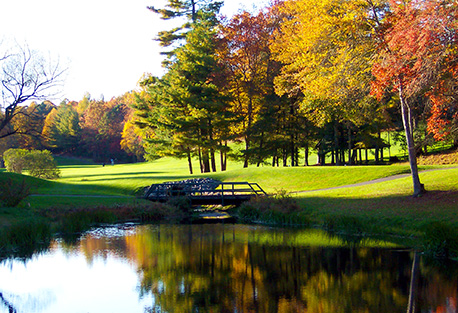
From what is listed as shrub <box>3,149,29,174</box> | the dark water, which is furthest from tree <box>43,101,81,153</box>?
the dark water

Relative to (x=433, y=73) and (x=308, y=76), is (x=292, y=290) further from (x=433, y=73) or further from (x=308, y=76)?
(x=308, y=76)

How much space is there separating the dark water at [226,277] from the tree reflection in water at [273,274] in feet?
0.08

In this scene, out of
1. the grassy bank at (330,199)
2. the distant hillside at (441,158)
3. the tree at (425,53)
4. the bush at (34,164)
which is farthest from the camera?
the bush at (34,164)

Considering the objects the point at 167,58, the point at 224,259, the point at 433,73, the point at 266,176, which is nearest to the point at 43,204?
the point at 224,259

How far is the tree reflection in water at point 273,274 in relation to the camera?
10625 millimetres

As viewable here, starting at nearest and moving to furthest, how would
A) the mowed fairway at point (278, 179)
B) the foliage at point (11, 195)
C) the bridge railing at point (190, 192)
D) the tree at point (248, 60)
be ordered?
the foliage at point (11, 195) < the bridge railing at point (190, 192) < the mowed fairway at point (278, 179) < the tree at point (248, 60)

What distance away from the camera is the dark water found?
10727mm

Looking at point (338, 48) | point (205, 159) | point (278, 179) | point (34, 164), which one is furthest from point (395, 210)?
point (34, 164)

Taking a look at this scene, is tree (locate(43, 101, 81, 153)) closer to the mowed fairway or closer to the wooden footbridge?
the mowed fairway

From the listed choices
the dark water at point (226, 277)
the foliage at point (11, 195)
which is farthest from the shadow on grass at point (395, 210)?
the foliage at point (11, 195)

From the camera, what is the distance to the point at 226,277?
13.2 metres

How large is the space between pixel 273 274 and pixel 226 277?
1429 millimetres

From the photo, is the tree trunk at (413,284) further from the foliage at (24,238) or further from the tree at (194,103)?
the tree at (194,103)

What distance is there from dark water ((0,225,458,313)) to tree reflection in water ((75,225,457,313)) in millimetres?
26
